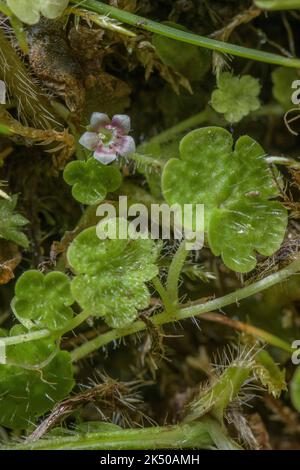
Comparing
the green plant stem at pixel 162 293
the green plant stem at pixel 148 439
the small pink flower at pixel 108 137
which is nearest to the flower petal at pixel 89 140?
the small pink flower at pixel 108 137

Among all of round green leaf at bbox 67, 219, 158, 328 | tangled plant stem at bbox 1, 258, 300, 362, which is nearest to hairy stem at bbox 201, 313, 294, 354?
tangled plant stem at bbox 1, 258, 300, 362

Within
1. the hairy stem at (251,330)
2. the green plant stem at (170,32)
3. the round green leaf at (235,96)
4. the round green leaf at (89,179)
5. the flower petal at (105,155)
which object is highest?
the green plant stem at (170,32)

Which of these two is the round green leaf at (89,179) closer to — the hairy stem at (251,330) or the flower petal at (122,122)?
the flower petal at (122,122)

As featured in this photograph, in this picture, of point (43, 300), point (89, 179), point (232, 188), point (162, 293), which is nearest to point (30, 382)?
point (43, 300)

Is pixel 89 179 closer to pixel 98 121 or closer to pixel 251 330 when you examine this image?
pixel 98 121

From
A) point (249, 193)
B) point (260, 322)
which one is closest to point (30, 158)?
point (249, 193)
